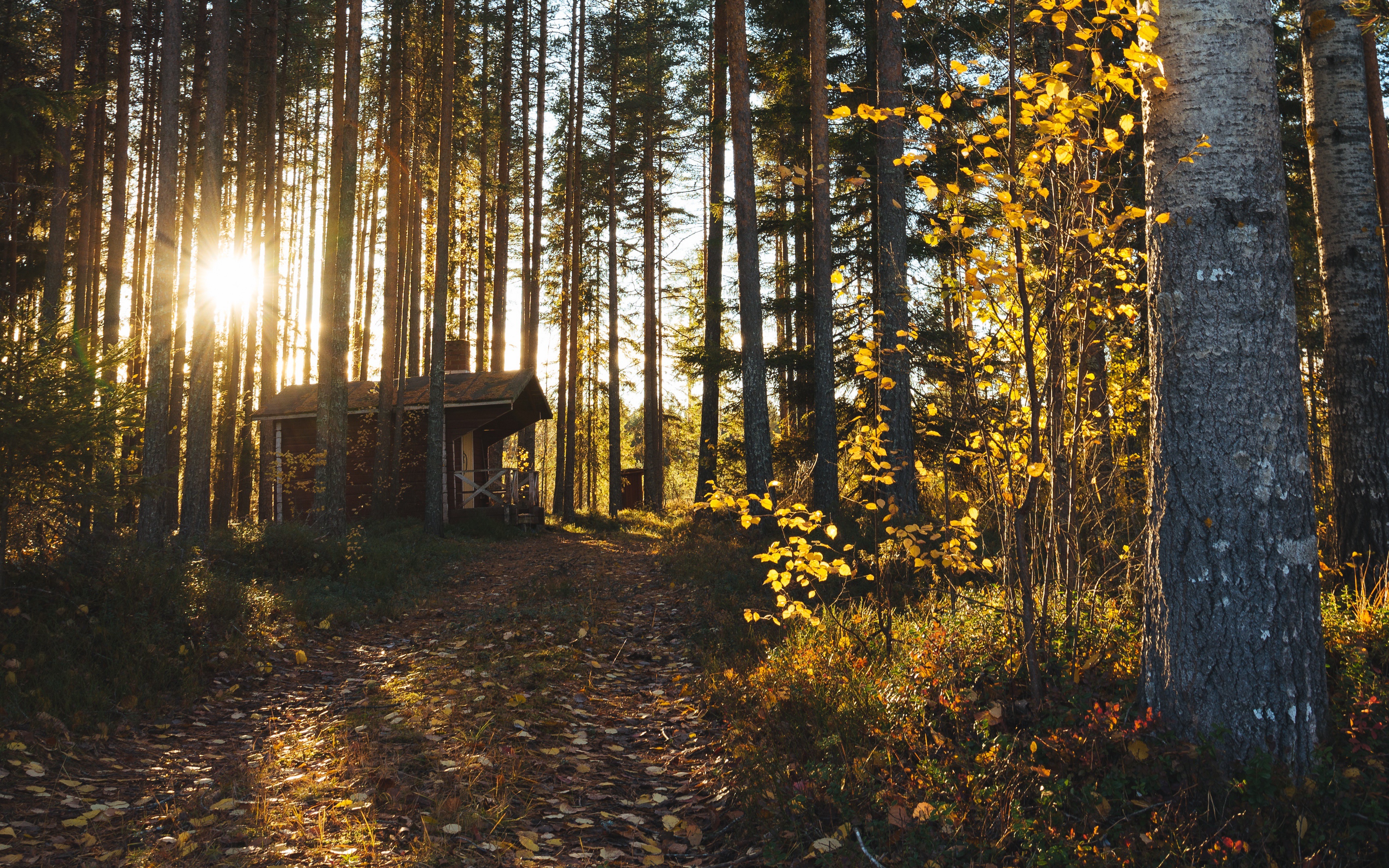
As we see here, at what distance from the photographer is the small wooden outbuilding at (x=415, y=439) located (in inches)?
727

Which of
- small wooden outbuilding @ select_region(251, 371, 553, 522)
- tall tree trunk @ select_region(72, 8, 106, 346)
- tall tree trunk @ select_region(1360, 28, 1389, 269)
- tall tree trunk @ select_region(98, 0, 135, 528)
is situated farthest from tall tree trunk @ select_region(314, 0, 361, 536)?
tall tree trunk @ select_region(1360, 28, 1389, 269)

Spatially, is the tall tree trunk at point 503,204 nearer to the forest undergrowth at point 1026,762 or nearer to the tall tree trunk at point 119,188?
the tall tree trunk at point 119,188

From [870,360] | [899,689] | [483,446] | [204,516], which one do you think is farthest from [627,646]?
[483,446]

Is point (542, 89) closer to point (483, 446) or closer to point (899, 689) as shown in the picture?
point (483, 446)

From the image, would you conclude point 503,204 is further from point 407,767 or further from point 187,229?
point 407,767

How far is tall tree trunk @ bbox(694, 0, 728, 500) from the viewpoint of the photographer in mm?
15562

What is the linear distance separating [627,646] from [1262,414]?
18.0 feet

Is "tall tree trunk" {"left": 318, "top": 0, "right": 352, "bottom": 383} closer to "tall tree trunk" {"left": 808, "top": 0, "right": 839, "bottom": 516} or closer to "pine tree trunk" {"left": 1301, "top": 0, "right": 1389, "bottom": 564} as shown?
"tall tree trunk" {"left": 808, "top": 0, "right": 839, "bottom": 516}

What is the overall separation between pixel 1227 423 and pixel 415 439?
1794 cm

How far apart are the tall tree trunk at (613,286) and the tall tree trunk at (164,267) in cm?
1117

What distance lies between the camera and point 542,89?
67.1ft

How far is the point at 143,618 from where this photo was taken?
6172 mm

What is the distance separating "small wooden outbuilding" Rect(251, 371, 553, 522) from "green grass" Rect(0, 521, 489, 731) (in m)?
8.82

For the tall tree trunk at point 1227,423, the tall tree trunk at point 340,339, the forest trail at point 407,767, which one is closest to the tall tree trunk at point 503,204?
the tall tree trunk at point 340,339
